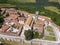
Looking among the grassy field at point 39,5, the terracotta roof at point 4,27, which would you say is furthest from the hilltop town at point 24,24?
the grassy field at point 39,5

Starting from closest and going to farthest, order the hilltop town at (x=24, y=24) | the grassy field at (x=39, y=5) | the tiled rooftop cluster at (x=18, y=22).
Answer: the hilltop town at (x=24, y=24) < the tiled rooftop cluster at (x=18, y=22) < the grassy field at (x=39, y=5)

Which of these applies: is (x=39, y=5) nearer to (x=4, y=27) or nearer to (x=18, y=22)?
(x=18, y=22)

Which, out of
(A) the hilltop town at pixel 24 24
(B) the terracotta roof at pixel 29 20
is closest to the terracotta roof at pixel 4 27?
(A) the hilltop town at pixel 24 24

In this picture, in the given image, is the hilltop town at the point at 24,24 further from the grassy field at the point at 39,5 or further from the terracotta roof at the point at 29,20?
the grassy field at the point at 39,5

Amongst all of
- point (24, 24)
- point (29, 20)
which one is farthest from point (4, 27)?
point (29, 20)

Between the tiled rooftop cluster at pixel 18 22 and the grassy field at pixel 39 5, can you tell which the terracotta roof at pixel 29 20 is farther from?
the grassy field at pixel 39 5

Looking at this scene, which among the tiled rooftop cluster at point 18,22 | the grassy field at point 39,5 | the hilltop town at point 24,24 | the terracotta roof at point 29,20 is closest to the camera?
the hilltop town at point 24,24

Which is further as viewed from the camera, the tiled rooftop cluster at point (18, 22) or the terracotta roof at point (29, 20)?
the terracotta roof at point (29, 20)

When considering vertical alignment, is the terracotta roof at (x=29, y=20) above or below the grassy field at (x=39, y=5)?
below

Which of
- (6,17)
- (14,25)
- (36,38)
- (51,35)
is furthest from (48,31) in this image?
(6,17)

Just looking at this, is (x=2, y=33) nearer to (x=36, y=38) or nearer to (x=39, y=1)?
(x=36, y=38)
